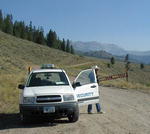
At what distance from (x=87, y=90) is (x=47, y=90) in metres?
1.89

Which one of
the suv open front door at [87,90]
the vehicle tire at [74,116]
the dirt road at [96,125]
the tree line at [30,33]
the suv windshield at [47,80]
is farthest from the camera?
the tree line at [30,33]

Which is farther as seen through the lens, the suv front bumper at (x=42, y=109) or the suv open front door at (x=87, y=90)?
the suv open front door at (x=87, y=90)

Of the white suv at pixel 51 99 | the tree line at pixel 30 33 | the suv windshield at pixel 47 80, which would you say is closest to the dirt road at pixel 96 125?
the white suv at pixel 51 99

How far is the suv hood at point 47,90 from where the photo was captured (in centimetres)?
1174

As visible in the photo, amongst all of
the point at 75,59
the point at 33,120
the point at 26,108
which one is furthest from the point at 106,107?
the point at 75,59

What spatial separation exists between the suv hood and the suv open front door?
703 mm

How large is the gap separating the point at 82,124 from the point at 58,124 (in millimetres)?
734

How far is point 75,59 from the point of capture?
387 ft

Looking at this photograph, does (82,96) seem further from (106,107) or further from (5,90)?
(5,90)

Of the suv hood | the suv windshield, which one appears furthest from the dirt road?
the suv windshield

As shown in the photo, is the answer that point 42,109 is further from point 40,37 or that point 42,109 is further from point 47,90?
point 40,37

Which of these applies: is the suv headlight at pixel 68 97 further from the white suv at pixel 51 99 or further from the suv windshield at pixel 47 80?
the suv windshield at pixel 47 80

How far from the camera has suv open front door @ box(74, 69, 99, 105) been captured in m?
13.2

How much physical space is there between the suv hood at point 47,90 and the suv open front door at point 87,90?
0.70 meters
